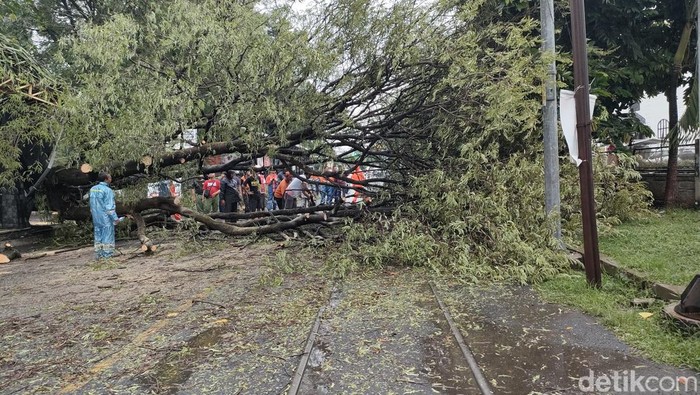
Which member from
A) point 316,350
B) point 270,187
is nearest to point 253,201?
point 270,187

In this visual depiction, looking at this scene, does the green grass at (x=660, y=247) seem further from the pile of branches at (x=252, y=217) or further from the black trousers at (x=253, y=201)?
the black trousers at (x=253, y=201)

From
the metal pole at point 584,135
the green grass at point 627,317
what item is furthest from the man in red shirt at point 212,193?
the metal pole at point 584,135

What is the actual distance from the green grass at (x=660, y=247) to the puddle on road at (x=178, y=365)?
4.53 meters

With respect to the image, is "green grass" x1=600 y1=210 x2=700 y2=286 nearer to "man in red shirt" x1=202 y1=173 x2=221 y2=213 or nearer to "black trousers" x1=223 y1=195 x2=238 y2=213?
"black trousers" x1=223 y1=195 x2=238 y2=213

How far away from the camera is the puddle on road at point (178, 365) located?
3.38m

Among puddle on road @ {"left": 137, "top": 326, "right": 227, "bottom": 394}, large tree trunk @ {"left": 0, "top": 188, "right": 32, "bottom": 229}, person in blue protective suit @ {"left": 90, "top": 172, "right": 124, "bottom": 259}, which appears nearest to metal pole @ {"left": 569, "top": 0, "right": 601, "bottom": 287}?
puddle on road @ {"left": 137, "top": 326, "right": 227, "bottom": 394}

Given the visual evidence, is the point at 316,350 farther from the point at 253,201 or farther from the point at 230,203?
the point at 253,201

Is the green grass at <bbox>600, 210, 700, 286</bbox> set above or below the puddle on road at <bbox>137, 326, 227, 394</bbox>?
above

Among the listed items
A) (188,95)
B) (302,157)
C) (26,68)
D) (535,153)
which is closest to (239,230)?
(302,157)

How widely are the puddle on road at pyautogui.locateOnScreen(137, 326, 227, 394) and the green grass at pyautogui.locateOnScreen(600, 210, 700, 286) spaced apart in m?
4.53

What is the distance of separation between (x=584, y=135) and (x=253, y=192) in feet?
35.8

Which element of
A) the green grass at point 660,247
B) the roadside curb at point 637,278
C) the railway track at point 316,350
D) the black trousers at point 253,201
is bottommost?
the railway track at point 316,350

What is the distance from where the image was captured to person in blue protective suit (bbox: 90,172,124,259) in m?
8.48

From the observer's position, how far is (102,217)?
8508mm
